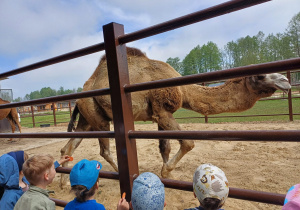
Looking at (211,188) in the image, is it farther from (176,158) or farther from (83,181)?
(176,158)

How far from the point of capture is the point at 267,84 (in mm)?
3748

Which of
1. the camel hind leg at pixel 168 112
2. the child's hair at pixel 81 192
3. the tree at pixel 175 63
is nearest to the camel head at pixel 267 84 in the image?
the camel hind leg at pixel 168 112

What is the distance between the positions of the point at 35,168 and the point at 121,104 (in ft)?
Result: 2.57

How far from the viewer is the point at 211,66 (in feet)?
142

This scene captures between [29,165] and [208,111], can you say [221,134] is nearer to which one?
[29,165]

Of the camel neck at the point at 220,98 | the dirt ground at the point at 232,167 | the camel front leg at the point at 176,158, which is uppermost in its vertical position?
the camel neck at the point at 220,98

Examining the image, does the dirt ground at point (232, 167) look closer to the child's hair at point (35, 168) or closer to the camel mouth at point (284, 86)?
the camel mouth at point (284, 86)

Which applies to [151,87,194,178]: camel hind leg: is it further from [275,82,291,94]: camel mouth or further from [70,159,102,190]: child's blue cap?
[70,159,102,190]: child's blue cap

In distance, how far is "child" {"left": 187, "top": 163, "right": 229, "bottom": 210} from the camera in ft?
3.71

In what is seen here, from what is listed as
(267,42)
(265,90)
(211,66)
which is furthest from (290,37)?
(265,90)

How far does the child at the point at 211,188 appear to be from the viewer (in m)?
1.13

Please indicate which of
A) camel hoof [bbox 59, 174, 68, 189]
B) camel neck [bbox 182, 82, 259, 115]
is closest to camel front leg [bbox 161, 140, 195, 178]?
camel neck [bbox 182, 82, 259, 115]

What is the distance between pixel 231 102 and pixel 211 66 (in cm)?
4127

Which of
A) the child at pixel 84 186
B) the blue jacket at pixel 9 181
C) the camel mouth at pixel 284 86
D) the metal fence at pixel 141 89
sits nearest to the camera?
the metal fence at pixel 141 89
